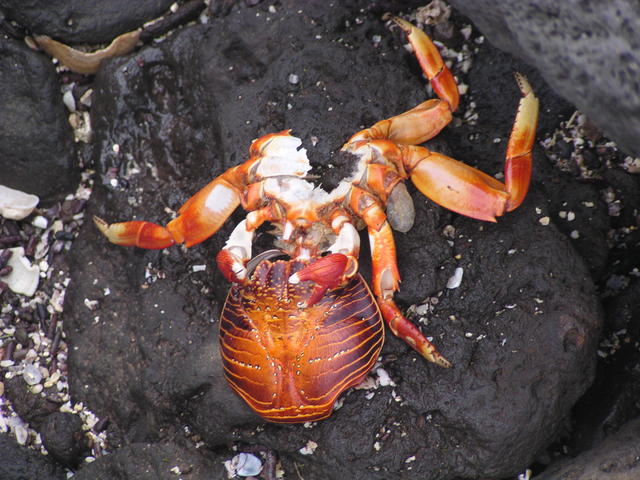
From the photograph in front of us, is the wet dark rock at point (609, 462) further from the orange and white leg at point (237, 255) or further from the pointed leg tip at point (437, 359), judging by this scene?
the orange and white leg at point (237, 255)

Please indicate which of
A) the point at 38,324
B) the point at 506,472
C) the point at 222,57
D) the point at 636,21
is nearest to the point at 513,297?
the point at 506,472

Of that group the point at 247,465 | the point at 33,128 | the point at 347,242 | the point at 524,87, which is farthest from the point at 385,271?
the point at 33,128

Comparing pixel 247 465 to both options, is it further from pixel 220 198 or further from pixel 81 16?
pixel 81 16

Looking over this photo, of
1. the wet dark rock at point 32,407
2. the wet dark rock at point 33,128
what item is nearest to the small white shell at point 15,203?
the wet dark rock at point 33,128

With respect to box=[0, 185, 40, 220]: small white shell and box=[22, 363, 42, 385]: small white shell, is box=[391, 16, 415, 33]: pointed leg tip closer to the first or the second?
box=[0, 185, 40, 220]: small white shell

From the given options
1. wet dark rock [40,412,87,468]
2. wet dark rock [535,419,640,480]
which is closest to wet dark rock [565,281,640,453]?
wet dark rock [535,419,640,480]

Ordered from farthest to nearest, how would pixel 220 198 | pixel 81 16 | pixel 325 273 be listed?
pixel 81 16
pixel 220 198
pixel 325 273

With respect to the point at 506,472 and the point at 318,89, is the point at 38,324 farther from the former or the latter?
the point at 506,472
